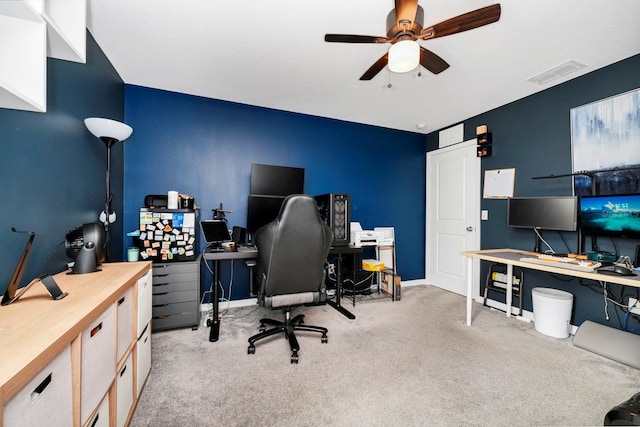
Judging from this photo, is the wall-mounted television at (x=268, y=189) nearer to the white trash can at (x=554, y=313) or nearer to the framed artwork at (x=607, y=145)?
the white trash can at (x=554, y=313)

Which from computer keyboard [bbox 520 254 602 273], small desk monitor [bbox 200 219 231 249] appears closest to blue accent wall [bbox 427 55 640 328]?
computer keyboard [bbox 520 254 602 273]

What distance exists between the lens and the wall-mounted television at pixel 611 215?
2.14 m

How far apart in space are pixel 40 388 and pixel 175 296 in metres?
1.95

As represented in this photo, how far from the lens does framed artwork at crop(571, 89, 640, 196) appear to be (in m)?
2.29

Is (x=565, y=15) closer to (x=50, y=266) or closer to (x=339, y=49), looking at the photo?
(x=339, y=49)

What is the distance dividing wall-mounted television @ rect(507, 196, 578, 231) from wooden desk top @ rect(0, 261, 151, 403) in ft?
11.5

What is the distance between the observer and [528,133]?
3.09 meters

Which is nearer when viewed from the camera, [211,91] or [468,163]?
[211,91]

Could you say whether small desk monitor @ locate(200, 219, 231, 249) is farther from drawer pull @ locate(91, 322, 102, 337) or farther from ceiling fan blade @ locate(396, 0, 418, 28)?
ceiling fan blade @ locate(396, 0, 418, 28)

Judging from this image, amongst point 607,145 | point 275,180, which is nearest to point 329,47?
Result: point 275,180

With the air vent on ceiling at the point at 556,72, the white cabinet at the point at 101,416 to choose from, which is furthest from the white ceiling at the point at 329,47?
the white cabinet at the point at 101,416

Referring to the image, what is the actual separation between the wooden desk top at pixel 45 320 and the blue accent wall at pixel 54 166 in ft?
0.88

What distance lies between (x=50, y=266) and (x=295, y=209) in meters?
1.47

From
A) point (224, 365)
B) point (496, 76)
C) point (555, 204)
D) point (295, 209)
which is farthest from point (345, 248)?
point (496, 76)
